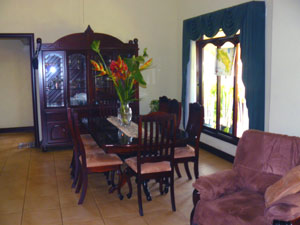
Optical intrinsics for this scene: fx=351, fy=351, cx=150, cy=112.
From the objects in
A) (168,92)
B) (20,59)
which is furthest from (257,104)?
(20,59)

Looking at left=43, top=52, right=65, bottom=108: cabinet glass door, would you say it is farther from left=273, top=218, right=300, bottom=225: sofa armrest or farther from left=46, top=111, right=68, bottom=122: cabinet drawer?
left=273, top=218, right=300, bottom=225: sofa armrest

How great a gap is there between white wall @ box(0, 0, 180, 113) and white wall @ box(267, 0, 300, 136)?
9.49 ft

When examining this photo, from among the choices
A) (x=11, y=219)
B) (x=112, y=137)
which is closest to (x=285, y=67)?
(x=112, y=137)

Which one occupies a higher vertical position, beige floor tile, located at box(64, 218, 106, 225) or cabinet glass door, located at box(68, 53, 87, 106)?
cabinet glass door, located at box(68, 53, 87, 106)

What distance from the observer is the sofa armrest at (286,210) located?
2.31 metres

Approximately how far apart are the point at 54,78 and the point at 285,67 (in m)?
3.78

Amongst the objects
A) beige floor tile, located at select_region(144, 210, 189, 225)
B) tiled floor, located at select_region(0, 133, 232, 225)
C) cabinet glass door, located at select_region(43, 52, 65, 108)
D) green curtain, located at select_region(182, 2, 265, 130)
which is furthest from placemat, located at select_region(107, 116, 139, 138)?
cabinet glass door, located at select_region(43, 52, 65, 108)

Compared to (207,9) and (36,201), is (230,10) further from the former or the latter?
(36,201)

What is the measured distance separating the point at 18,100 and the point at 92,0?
3.08 meters

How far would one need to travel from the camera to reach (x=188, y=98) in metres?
6.45

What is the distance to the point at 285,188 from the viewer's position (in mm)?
2447

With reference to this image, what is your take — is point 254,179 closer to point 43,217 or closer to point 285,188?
point 285,188

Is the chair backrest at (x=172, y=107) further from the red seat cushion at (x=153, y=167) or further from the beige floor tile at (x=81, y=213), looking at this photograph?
the beige floor tile at (x=81, y=213)

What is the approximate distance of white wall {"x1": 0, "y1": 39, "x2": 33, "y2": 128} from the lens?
777 cm
